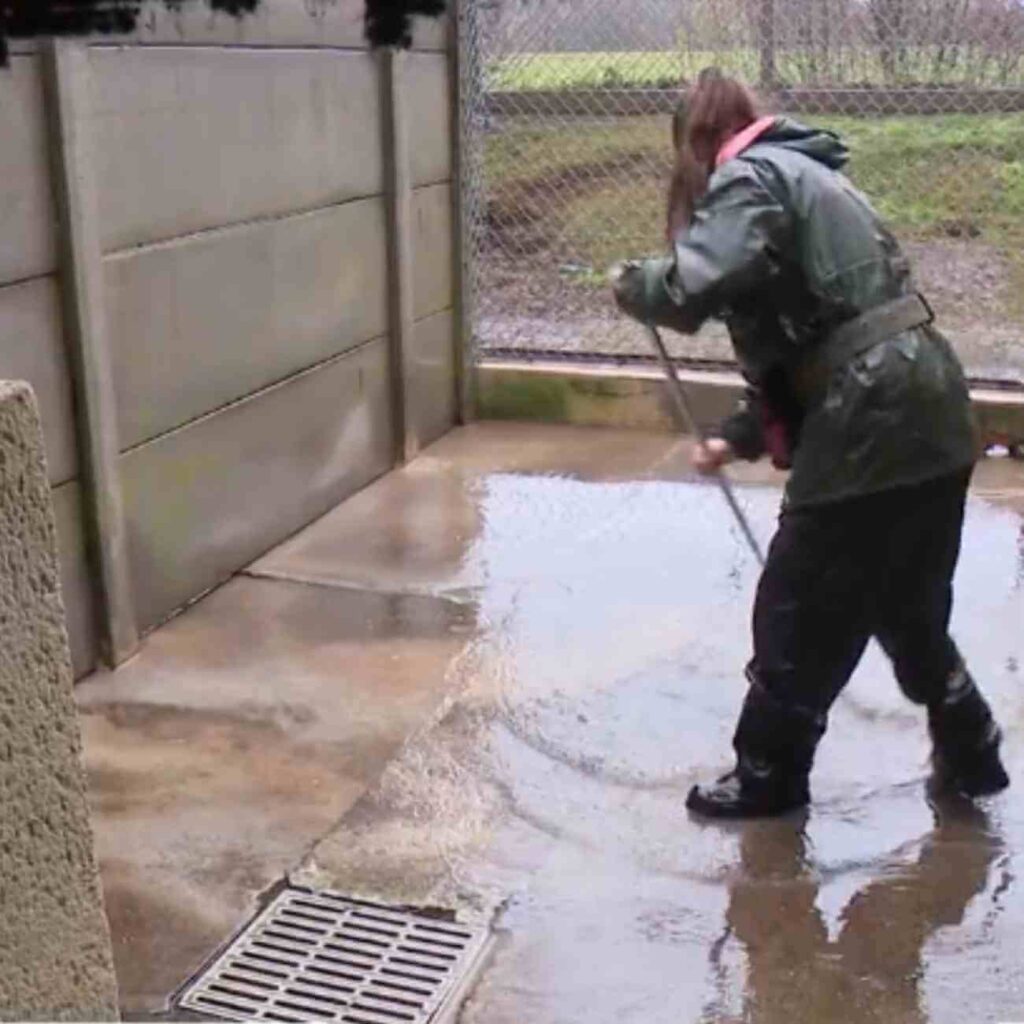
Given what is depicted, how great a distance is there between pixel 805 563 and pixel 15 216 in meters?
2.11

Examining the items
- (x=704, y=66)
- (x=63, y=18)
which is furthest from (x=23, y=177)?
(x=704, y=66)

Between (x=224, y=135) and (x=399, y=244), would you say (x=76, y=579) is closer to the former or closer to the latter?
(x=224, y=135)

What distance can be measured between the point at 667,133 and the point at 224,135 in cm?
273

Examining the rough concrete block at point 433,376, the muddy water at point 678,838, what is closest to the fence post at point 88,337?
the muddy water at point 678,838

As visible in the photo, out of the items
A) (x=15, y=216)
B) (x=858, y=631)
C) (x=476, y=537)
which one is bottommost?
(x=476, y=537)

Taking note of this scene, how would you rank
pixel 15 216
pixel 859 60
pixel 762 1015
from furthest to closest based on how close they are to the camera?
pixel 859 60, pixel 15 216, pixel 762 1015

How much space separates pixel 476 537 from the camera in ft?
17.7

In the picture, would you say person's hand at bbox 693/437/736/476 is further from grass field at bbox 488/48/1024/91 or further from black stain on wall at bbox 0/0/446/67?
grass field at bbox 488/48/1024/91

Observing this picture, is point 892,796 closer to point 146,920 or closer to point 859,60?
point 146,920

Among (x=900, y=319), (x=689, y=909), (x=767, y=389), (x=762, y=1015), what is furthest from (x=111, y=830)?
Result: (x=900, y=319)

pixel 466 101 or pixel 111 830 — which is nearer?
pixel 111 830

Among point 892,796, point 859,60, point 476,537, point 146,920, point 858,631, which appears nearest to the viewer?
point 146,920

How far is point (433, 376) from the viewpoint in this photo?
21.8 ft

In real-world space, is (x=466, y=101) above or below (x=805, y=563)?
above
